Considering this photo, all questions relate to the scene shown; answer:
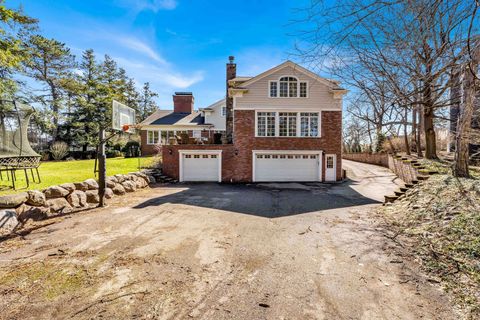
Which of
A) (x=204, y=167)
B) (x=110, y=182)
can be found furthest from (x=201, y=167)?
(x=110, y=182)

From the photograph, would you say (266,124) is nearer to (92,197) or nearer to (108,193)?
(108,193)

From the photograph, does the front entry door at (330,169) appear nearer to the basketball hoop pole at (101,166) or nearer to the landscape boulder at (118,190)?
the landscape boulder at (118,190)

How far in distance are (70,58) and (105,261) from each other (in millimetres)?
29310

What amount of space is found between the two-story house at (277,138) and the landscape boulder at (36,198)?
8538mm

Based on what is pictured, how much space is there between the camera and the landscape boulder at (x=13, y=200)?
5.71 metres

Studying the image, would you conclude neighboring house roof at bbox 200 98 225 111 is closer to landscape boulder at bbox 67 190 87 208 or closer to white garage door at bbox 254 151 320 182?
white garage door at bbox 254 151 320 182

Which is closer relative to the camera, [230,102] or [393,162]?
[230,102]

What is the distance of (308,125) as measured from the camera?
14906 mm

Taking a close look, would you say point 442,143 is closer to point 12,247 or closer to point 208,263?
point 208,263

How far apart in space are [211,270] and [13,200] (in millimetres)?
5829

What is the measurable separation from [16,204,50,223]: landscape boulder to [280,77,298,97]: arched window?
1320 centimetres

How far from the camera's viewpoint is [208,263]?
411 cm

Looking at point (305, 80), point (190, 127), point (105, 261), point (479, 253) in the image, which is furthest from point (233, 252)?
point (190, 127)

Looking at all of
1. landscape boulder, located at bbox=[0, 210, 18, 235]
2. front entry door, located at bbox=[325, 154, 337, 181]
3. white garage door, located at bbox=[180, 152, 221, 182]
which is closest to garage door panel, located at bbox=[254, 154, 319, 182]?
front entry door, located at bbox=[325, 154, 337, 181]
